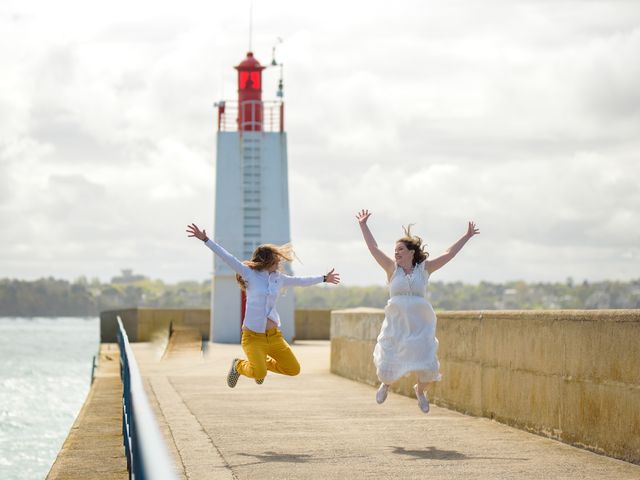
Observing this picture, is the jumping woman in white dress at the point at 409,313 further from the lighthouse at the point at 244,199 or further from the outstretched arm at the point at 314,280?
the lighthouse at the point at 244,199

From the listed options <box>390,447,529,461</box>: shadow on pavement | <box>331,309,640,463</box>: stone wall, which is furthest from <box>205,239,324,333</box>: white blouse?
<box>331,309,640,463</box>: stone wall

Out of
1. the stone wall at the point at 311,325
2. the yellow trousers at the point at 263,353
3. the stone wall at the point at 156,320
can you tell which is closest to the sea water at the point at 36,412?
the stone wall at the point at 156,320

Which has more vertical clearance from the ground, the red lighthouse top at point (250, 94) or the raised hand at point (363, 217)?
the red lighthouse top at point (250, 94)

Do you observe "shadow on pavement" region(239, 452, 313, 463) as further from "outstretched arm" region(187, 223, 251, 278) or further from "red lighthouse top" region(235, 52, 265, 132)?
"red lighthouse top" region(235, 52, 265, 132)

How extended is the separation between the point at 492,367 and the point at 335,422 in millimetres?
1639

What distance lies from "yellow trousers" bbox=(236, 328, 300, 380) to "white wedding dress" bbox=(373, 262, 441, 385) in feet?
2.93

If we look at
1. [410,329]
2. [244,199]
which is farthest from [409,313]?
[244,199]

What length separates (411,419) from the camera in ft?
37.0

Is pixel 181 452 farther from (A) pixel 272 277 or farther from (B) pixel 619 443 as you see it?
(B) pixel 619 443

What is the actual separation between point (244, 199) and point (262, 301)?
91.9 feet

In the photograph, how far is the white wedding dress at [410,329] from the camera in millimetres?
9617

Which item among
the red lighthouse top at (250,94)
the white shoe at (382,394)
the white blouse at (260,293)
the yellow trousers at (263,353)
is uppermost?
the red lighthouse top at (250,94)

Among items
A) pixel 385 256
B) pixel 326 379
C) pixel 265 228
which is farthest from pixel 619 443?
pixel 265 228

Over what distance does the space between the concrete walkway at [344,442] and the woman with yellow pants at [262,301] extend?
2.15ft
